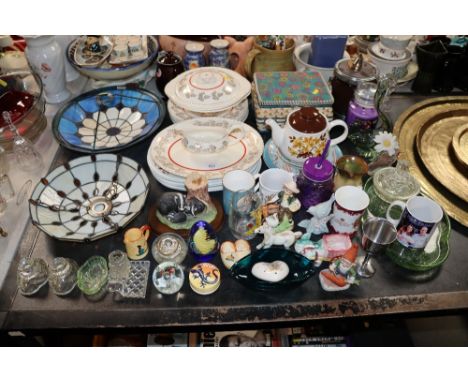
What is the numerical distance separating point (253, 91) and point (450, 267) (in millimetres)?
904

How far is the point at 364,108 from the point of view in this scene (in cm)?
146

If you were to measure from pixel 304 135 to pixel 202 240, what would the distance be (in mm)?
453

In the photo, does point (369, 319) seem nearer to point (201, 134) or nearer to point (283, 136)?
point (283, 136)

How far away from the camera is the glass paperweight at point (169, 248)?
1119 mm

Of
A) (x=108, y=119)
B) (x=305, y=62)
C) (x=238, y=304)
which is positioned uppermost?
(x=305, y=62)

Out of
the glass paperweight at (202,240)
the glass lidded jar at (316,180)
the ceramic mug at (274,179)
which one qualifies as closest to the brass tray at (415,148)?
the glass lidded jar at (316,180)

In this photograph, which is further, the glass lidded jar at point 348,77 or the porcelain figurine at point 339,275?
the glass lidded jar at point 348,77

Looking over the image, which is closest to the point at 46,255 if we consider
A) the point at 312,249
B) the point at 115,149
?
the point at 115,149

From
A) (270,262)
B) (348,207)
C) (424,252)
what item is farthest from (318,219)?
(424,252)

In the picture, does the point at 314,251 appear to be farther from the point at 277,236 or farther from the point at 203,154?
the point at 203,154

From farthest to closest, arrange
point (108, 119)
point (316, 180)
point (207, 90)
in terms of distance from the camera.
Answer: point (108, 119), point (207, 90), point (316, 180)

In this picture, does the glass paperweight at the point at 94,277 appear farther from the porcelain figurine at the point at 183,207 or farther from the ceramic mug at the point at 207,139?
the ceramic mug at the point at 207,139

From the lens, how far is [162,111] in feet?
5.02

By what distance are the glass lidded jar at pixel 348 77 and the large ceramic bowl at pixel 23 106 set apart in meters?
1.11
